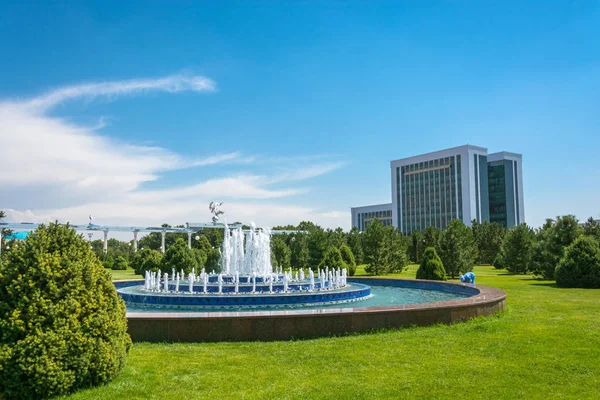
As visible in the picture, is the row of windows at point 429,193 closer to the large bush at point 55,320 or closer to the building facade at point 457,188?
the building facade at point 457,188

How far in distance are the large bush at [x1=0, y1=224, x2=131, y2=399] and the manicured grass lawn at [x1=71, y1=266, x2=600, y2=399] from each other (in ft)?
1.22

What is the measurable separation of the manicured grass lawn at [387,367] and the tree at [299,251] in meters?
31.2

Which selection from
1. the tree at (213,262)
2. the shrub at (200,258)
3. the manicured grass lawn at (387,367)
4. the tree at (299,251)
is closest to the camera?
the manicured grass lawn at (387,367)

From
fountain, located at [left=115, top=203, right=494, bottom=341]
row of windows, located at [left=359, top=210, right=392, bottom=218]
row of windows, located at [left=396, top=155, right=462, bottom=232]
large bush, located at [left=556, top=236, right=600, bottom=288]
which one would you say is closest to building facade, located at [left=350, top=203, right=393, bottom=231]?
row of windows, located at [left=359, top=210, right=392, bottom=218]

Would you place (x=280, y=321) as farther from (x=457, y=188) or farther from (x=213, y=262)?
(x=457, y=188)

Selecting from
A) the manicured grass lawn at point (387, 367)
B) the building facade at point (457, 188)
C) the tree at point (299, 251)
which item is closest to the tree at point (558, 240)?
the manicured grass lawn at point (387, 367)

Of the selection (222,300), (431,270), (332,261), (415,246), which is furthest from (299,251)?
(222,300)

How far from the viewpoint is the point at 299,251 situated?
137 ft

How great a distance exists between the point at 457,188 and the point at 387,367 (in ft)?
265

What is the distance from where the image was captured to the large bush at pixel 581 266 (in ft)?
64.3

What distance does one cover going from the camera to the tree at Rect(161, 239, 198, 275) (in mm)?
26047

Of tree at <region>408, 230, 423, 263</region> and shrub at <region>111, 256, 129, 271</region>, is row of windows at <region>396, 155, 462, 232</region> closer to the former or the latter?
tree at <region>408, 230, 423, 263</region>

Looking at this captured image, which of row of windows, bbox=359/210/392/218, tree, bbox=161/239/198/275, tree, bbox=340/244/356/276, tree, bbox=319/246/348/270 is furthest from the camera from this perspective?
row of windows, bbox=359/210/392/218

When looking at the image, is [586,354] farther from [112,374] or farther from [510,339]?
[112,374]
